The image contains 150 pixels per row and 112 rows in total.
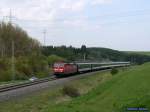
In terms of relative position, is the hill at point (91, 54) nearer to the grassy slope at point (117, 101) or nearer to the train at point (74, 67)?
the train at point (74, 67)

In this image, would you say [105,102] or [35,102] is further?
[35,102]

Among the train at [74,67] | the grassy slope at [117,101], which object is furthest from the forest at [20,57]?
the grassy slope at [117,101]

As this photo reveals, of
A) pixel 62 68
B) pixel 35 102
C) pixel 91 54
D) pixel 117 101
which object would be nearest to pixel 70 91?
pixel 35 102

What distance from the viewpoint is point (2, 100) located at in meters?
31.3

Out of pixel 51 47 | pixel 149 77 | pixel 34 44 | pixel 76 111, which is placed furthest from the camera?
pixel 51 47

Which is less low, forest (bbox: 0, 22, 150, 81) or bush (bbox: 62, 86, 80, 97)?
forest (bbox: 0, 22, 150, 81)

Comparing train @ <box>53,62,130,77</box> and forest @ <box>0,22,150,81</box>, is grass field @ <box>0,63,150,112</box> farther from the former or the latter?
forest @ <box>0,22,150,81</box>

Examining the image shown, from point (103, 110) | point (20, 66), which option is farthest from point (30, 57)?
point (103, 110)

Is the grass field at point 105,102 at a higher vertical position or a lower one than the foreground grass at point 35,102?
higher

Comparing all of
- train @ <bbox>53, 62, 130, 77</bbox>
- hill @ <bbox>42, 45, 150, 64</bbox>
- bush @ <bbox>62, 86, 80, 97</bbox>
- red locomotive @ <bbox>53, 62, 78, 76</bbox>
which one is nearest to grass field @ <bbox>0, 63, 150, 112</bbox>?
bush @ <bbox>62, 86, 80, 97</bbox>

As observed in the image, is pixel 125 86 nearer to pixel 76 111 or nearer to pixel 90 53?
pixel 76 111

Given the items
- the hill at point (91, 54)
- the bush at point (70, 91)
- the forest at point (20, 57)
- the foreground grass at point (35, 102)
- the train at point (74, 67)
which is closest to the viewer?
the foreground grass at point (35, 102)

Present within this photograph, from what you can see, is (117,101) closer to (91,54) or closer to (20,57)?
(20,57)

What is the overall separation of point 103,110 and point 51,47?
11770 cm
